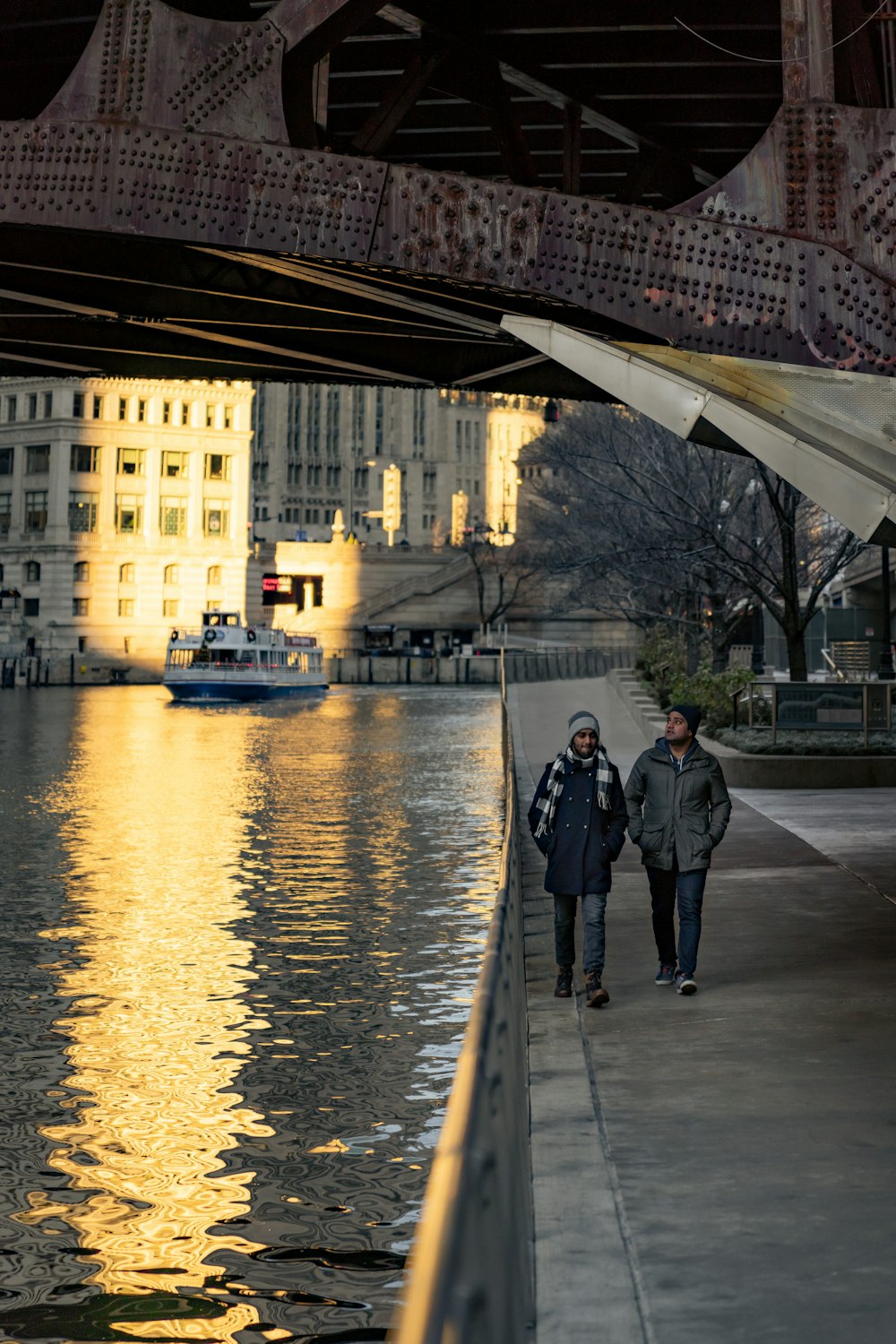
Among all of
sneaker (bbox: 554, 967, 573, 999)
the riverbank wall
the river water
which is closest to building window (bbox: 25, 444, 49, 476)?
the riverbank wall

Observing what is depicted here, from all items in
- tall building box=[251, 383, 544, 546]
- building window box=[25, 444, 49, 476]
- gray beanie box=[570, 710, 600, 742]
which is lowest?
gray beanie box=[570, 710, 600, 742]

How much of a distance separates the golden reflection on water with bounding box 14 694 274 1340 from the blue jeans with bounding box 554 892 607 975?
6.72 feet

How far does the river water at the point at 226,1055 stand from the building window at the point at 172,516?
92435mm

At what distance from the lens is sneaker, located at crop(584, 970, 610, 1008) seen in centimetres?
977

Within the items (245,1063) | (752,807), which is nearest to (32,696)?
(752,807)

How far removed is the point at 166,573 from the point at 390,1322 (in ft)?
364

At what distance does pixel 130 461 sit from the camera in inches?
4552

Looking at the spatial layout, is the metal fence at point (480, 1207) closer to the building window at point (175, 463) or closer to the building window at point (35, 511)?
the building window at point (35, 511)

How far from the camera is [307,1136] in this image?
27.5 feet

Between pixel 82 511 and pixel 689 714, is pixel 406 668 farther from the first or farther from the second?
pixel 689 714

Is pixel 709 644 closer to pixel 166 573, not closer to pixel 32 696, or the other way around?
pixel 32 696

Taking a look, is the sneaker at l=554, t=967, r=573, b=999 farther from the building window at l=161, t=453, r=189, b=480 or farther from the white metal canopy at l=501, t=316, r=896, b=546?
the building window at l=161, t=453, r=189, b=480

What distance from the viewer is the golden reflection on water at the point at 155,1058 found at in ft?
22.5

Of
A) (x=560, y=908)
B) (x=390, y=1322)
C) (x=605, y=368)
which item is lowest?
(x=390, y=1322)
